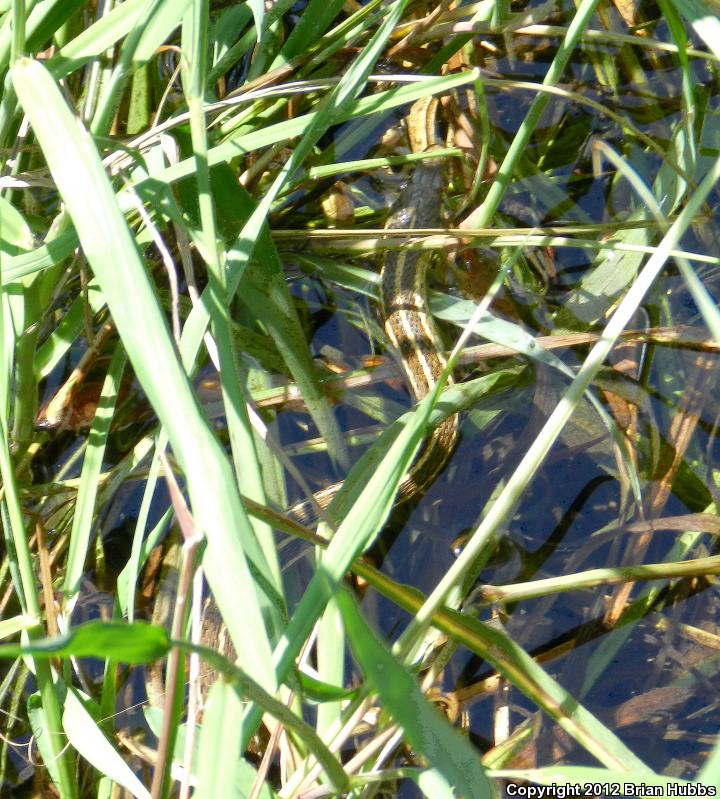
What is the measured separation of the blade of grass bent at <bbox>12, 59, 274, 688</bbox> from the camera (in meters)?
0.76

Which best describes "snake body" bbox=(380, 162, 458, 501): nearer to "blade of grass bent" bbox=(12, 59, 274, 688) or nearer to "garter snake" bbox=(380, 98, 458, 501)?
"garter snake" bbox=(380, 98, 458, 501)

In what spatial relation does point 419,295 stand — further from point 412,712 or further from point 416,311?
point 412,712

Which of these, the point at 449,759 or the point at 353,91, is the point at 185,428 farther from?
the point at 353,91

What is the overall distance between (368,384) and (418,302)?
0.22 meters

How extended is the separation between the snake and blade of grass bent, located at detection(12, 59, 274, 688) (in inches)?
31.9

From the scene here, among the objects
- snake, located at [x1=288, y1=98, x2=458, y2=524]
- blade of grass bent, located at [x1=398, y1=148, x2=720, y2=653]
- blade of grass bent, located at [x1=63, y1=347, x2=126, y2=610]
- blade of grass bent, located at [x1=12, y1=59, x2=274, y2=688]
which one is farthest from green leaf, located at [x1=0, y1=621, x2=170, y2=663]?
snake, located at [x1=288, y1=98, x2=458, y2=524]

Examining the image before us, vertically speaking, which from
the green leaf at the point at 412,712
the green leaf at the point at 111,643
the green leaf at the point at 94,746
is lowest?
the green leaf at the point at 94,746

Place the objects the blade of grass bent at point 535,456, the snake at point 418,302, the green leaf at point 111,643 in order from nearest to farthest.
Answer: the green leaf at point 111,643
the blade of grass bent at point 535,456
the snake at point 418,302

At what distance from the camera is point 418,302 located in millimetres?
1731

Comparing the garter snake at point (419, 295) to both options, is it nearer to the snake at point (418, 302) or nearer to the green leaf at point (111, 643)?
the snake at point (418, 302)

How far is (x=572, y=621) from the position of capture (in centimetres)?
154

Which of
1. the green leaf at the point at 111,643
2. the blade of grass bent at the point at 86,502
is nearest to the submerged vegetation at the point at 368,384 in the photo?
the blade of grass bent at the point at 86,502

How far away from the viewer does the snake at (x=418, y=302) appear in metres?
1.64

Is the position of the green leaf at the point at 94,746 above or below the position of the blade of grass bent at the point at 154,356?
below
